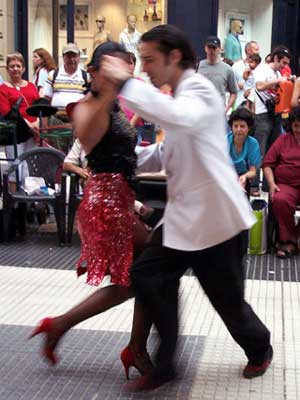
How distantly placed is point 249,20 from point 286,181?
9272 mm

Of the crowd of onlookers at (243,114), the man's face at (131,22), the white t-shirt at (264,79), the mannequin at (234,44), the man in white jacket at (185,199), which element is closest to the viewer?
the man in white jacket at (185,199)

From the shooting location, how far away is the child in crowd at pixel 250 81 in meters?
11.3

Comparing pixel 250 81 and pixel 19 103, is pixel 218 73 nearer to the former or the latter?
pixel 250 81

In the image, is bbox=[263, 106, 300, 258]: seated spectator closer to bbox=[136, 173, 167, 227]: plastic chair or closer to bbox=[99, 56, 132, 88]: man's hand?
bbox=[136, 173, 167, 227]: plastic chair

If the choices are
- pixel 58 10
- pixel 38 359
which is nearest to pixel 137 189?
pixel 38 359

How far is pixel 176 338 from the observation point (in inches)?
145

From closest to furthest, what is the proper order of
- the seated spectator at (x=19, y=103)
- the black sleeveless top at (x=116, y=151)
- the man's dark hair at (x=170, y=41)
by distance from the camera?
the man's dark hair at (x=170, y=41), the black sleeveless top at (x=116, y=151), the seated spectator at (x=19, y=103)

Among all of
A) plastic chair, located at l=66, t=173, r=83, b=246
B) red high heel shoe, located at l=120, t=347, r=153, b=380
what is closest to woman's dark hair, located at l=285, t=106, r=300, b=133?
plastic chair, located at l=66, t=173, r=83, b=246

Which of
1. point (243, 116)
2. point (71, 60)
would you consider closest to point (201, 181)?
point (243, 116)

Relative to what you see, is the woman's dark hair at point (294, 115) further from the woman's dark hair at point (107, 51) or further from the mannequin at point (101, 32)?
the mannequin at point (101, 32)

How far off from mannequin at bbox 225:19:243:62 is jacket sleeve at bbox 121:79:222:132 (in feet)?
37.2

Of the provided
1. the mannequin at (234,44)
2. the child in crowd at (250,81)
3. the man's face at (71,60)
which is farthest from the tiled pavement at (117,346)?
the mannequin at (234,44)

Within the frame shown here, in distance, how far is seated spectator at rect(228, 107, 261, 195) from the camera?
7.36 meters

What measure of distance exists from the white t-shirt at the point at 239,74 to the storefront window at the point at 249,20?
1.46 m
